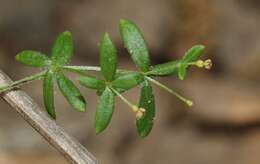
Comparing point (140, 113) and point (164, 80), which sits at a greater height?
point (140, 113)

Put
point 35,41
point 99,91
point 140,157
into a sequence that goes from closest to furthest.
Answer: point 99,91, point 140,157, point 35,41

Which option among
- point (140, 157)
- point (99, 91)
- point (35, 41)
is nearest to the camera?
point (99, 91)

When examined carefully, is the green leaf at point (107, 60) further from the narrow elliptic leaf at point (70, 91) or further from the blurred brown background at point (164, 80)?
the blurred brown background at point (164, 80)

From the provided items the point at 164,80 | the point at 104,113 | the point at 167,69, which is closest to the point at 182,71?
the point at 167,69

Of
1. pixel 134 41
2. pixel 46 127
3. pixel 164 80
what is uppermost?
pixel 134 41

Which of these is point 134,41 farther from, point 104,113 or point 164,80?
point 164,80

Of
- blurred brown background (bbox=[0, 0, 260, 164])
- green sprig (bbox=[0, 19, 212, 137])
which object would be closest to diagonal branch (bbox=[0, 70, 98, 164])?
green sprig (bbox=[0, 19, 212, 137])

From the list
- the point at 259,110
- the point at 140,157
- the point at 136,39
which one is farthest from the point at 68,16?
the point at 136,39

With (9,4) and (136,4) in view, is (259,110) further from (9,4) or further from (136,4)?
(9,4)
